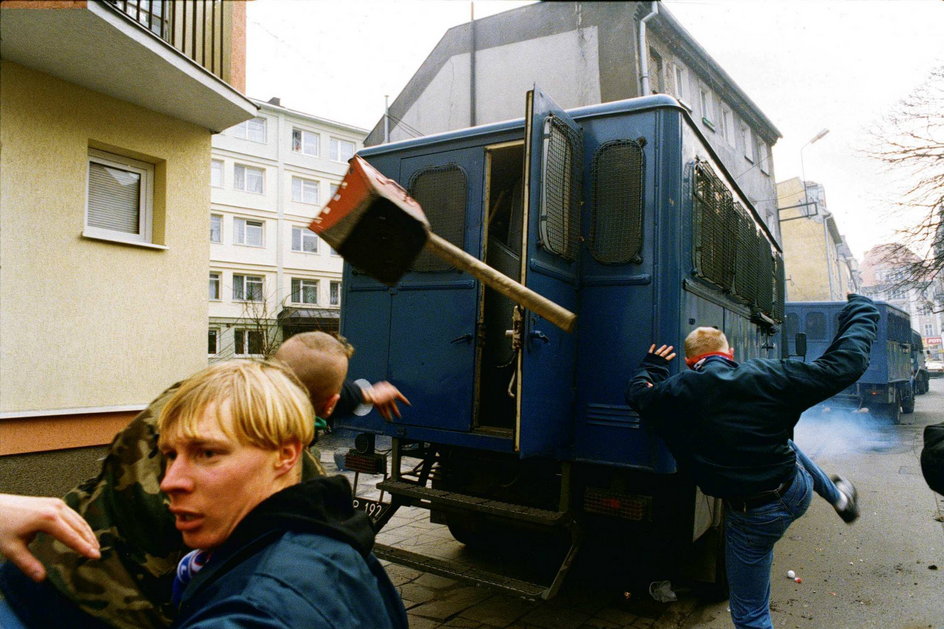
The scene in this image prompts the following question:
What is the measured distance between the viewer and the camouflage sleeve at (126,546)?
1.54 m

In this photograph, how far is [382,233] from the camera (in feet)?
7.76

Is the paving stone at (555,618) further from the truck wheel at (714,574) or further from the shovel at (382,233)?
the shovel at (382,233)

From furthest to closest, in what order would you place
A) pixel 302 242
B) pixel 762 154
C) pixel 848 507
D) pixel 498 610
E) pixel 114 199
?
pixel 302 242
pixel 762 154
pixel 114 199
pixel 498 610
pixel 848 507

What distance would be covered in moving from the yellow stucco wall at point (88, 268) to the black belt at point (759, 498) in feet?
17.9

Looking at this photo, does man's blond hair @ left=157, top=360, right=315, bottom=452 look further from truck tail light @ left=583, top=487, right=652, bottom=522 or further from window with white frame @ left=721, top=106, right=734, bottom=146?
window with white frame @ left=721, top=106, right=734, bottom=146

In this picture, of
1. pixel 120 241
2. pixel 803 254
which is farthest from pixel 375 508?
pixel 803 254

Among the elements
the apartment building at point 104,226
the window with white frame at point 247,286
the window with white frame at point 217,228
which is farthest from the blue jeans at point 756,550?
the window with white frame at point 217,228

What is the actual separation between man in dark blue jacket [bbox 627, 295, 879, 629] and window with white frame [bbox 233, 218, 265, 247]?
103ft

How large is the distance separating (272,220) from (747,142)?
23745 mm

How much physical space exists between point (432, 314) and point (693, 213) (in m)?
2.01

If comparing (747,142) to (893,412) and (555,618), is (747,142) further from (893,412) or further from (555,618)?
(555,618)

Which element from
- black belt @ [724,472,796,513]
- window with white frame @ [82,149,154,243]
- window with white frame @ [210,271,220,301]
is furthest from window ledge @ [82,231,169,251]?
window with white frame @ [210,271,220,301]

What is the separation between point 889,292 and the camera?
49.2 feet

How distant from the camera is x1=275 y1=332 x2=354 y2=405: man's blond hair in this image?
214 centimetres
